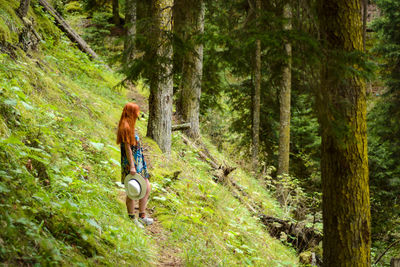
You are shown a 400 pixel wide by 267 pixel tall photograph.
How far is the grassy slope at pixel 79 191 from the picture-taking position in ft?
10.3

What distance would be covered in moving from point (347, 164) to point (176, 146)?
6.21 metres

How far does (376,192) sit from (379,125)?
136 inches

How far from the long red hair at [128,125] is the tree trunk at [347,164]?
2650 millimetres

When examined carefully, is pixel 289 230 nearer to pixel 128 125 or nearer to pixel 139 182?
pixel 139 182

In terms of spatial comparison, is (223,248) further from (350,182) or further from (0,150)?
(0,150)

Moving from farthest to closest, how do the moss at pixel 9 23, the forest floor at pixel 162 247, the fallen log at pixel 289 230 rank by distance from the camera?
1. the fallen log at pixel 289 230
2. the moss at pixel 9 23
3. the forest floor at pixel 162 247

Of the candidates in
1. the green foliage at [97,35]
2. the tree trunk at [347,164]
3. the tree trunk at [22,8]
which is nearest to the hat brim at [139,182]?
the tree trunk at [347,164]

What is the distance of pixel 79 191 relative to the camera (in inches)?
181

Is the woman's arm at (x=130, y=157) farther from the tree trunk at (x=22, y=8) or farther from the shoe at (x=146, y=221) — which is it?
the tree trunk at (x=22, y=8)

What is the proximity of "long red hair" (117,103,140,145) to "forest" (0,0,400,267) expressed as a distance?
39cm

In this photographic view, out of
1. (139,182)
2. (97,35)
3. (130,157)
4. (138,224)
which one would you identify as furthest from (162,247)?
(97,35)

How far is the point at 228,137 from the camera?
1831 centimetres

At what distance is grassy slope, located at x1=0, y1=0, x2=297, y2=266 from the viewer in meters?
3.14

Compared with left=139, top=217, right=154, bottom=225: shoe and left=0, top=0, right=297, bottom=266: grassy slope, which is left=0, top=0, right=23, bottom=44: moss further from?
left=139, top=217, right=154, bottom=225: shoe
